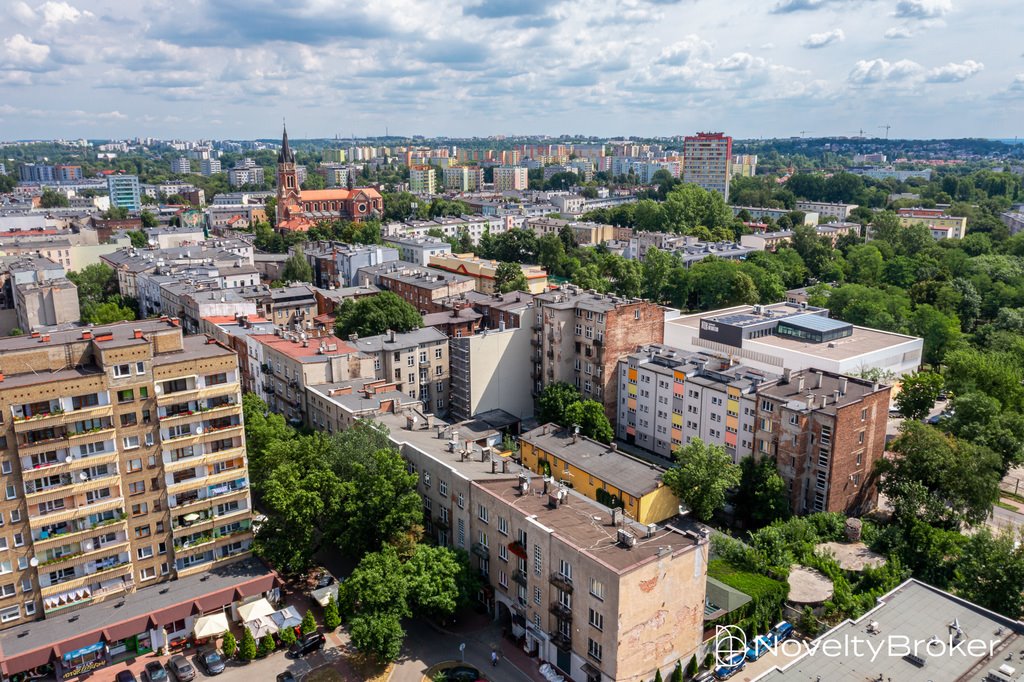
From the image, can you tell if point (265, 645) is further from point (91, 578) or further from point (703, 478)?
point (703, 478)

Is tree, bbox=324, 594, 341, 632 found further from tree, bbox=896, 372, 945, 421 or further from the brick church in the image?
the brick church

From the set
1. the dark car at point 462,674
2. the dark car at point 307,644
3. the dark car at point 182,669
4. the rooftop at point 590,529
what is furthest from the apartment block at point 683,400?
the dark car at point 182,669

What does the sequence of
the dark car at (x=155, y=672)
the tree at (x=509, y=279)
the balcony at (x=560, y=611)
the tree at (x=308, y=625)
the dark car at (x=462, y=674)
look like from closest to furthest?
1. the dark car at (x=155, y=672)
2. the balcony at (x=560, y=611)
3. the dark car at (x=462, y=674)
4. the tree at (x=308, y=625)
5. the tree at (x=509, y=279)

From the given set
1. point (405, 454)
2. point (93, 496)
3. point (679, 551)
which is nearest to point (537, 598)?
point (679, 551)

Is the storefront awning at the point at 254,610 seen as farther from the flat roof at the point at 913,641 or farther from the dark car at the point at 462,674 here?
the flat roof at the point at 913,641

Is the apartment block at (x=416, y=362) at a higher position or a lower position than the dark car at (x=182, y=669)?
higher

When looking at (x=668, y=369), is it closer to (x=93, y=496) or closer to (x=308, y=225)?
(x=93, y=496)

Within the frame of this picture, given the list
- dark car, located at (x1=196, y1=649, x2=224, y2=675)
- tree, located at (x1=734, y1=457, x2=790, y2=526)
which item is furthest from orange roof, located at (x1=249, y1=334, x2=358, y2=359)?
tree, located at (x1=734, y1=457, x2=790, y2=526)
